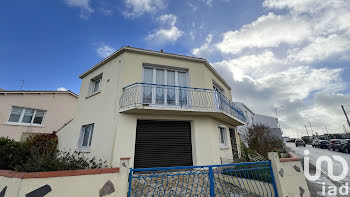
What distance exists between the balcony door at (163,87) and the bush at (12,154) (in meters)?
5.29

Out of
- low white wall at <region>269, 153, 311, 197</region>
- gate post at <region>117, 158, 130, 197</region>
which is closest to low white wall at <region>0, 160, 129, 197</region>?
gate post at <region>117, 158, 130, 197</region>

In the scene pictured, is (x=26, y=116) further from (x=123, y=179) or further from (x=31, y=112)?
(x=123, y=179)

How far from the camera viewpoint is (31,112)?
11.5 metres

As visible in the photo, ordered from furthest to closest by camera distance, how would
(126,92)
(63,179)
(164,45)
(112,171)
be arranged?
(164,45)
(126,92)
(112,171)
(63,179)

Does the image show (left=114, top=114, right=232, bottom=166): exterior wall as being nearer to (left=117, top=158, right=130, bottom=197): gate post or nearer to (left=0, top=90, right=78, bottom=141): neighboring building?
(left=117, top=158, right=130, bottom=197): gate post

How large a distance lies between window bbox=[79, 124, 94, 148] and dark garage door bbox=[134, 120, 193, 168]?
10.2ft

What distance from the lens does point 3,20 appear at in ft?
28.5

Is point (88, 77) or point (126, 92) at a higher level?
point (88, 77)

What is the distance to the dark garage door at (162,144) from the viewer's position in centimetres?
690

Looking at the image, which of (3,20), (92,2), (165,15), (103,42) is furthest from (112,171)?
(3,20)

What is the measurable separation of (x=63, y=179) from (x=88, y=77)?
364 inches

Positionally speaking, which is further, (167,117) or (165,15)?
(165,15)

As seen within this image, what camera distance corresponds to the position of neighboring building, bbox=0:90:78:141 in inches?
400

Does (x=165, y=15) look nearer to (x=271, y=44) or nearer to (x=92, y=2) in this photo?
(x=92, y=2)
